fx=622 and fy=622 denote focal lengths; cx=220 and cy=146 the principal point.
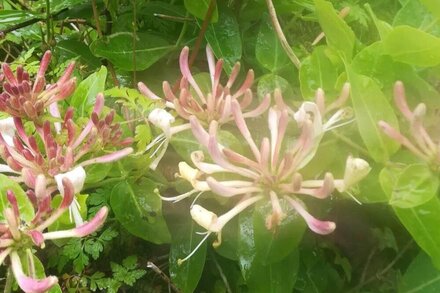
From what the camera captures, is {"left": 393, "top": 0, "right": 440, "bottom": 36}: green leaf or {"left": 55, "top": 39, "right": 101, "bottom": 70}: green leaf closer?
{"left": 393, "top": 0, "right": 440, "bottom": 36}: green leaf

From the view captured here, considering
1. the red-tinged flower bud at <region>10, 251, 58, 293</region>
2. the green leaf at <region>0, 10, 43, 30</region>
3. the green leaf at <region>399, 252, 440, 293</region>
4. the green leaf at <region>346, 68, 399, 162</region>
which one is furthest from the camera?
the green leaf at <region>0, 10, 43, 30</region>

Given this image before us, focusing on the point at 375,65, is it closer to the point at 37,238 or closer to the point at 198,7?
the point at 198,7

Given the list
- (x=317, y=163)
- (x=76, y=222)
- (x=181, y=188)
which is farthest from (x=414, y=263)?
(x=76, y=222)

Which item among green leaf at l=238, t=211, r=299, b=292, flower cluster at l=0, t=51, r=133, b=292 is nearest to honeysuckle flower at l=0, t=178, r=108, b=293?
flower cluster at l=0, t=51, r=133, b=292

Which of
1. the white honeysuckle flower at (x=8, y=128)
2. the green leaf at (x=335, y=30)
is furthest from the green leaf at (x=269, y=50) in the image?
the white honeysuckle flower at (x=8, y=128)

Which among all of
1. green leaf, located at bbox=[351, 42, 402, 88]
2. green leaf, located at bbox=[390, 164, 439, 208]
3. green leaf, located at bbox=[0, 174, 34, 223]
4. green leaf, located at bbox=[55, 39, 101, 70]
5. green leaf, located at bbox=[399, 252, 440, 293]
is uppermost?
green leaf, located at bbox=[351, 42, 402, 88]

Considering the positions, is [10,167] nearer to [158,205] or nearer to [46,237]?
[46,237]

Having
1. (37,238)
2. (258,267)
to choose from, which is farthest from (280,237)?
(37,238)

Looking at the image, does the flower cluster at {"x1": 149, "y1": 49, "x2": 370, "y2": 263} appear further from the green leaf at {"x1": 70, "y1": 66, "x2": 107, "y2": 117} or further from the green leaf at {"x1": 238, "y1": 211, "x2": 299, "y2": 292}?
the green leaf at {"x1": 70, "y1": 66, "x2": 107, "y2": 117}
